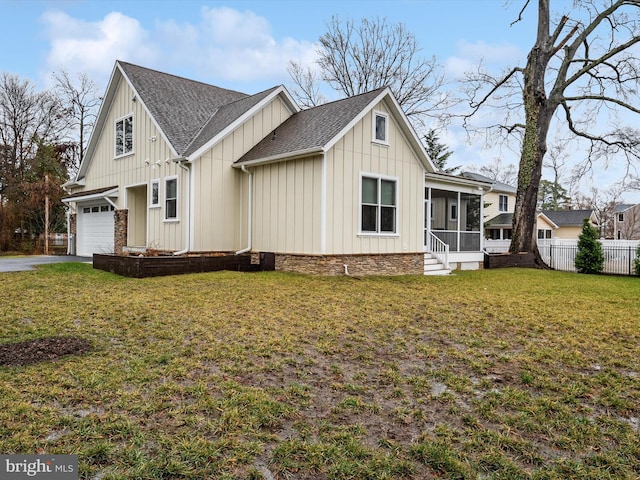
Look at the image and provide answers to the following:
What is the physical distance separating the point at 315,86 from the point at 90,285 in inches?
897

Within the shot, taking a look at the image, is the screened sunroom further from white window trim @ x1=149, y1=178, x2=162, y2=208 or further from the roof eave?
white window trim @ x1=149, y1=178, x2=162, y2=208

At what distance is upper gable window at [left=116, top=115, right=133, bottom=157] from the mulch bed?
39.9 feet

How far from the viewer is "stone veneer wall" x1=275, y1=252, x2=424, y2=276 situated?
11533 mm

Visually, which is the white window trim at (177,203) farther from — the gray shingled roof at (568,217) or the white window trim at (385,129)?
the gray shingled roof at (568,217)

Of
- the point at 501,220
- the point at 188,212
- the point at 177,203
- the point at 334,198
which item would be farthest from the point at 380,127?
the point at 501,220

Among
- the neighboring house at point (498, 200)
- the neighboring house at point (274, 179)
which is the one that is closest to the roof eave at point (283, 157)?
the neighboring house at point (274, 179)

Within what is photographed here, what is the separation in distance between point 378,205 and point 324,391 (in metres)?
9.40

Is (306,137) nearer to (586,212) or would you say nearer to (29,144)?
(29,144)

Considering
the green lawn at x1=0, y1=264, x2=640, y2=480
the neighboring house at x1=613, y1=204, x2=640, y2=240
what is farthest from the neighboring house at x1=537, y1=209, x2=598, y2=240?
the green lawn at x1=0, y1=264, x2=640, y2=480

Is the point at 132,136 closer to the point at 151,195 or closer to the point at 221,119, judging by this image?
the point at 151,195

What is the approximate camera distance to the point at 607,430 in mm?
3121

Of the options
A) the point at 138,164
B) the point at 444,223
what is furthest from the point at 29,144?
the point at 444,223

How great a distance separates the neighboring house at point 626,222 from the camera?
44562mm

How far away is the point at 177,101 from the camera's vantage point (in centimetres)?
1533
